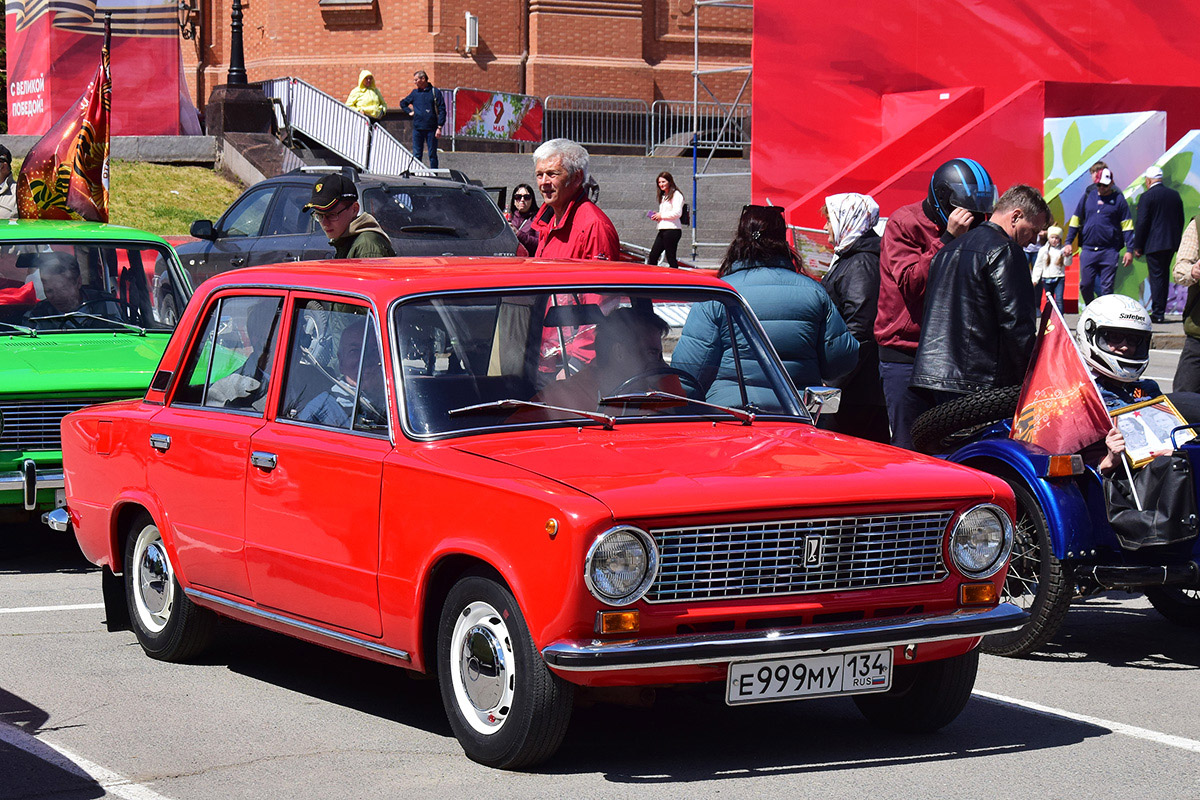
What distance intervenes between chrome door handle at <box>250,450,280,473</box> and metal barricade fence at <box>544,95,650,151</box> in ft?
105

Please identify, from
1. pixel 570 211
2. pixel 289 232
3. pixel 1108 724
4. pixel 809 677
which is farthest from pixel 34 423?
pixel 289 232

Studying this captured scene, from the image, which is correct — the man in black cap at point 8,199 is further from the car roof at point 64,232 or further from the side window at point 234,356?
the side window at point 234,356

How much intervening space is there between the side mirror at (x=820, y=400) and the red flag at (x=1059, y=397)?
1086 millimetres

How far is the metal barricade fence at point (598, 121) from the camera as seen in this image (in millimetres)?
38406

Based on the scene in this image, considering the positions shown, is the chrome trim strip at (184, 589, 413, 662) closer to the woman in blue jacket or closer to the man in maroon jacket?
the woman in blue jacket

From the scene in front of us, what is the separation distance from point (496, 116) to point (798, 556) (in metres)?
32.4

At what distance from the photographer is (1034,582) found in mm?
7266

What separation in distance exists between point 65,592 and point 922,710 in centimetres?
473

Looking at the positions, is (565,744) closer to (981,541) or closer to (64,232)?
(981,541)

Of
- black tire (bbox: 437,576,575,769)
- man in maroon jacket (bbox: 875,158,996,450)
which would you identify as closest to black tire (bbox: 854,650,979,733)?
black tire (bbox: 437,576,575,769)

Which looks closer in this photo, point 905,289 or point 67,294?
point 905,289

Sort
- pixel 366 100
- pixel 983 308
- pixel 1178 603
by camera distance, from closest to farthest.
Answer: pixel 983 308, pixel 1178 603, pixel 366 100

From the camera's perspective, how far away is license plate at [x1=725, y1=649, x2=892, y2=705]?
210 inches

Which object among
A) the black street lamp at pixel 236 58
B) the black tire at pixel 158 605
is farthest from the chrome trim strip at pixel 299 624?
the black street lamp at pixel 236 58
